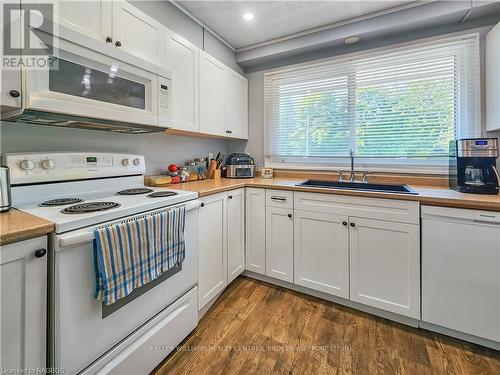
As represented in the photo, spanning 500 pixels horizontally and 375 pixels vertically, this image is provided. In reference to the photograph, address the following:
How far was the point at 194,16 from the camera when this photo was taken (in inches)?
84.4

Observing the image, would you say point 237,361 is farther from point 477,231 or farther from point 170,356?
point 477,231

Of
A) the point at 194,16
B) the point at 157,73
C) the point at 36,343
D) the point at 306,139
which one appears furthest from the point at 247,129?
the point at 36,343

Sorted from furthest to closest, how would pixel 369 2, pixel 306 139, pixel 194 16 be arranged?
pixel 306 139
pixel 194 16
pixel 369 2

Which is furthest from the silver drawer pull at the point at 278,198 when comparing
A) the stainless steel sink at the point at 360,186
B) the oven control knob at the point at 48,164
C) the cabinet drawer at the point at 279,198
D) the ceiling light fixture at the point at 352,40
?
the ceiling light fixture at the point at 352,40

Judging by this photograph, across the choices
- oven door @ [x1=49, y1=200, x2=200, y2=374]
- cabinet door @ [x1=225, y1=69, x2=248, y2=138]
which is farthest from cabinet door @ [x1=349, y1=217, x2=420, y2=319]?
cabinet door @ [x1=225, y1=69, x2=248, y2=138]

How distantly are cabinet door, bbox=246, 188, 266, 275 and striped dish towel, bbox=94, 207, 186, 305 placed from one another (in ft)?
2.91

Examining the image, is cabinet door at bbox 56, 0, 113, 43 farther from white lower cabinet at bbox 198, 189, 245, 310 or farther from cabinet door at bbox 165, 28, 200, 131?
white lower cabinet at bbox 198, 189, 245, 310

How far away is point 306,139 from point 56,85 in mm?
2178

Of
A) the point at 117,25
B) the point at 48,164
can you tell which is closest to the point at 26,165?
the point at 48,164

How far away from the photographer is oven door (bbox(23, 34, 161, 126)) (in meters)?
1.05

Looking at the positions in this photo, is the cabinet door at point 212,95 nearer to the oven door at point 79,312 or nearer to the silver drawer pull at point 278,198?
the silver drawer pull at point 278,198

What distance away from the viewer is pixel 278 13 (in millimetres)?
2070

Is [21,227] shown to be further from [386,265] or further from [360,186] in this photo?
[360,186]

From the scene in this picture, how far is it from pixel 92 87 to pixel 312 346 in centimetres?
197
